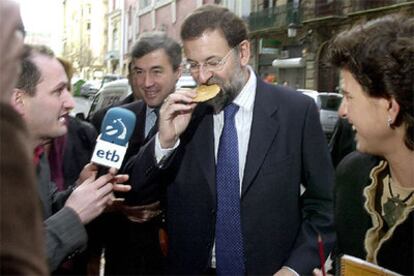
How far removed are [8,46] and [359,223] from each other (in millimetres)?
1400

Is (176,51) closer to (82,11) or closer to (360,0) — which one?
(82,11)

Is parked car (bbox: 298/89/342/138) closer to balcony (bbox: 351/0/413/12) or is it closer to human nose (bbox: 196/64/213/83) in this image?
balcony (bbox: 351/0/413/12)

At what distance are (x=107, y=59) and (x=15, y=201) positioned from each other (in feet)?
45.2

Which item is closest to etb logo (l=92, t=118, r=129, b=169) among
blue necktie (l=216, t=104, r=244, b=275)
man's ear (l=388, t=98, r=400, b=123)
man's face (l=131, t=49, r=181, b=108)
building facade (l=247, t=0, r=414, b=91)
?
blue necktie (l=216, t=104, r=244, b=275)

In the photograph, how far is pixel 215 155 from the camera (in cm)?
228

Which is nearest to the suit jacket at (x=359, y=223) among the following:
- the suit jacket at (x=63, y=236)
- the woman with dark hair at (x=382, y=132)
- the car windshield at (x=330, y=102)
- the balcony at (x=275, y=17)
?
the woman with dark hair at (x=382, y=132)

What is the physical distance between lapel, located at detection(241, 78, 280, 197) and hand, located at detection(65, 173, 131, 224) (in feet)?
1.64

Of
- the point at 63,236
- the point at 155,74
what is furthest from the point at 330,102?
the point at 63,236

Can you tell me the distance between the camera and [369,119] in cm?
188

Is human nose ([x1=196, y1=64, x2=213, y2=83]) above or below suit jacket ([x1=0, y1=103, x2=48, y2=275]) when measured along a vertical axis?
above

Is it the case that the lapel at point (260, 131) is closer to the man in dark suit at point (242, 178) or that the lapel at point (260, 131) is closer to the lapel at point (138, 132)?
the man in dark suit at point (242, 178)

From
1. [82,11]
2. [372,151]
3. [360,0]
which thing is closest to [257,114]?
[372,151]

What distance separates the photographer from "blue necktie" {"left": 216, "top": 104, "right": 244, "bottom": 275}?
221 centimetres

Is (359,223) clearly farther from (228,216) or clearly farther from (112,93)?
(112,93)
